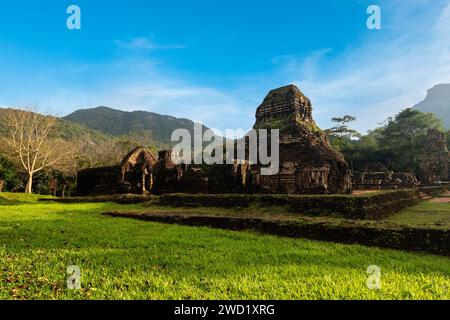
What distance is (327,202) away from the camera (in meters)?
8.38

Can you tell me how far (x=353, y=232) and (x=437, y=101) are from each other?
218 meters

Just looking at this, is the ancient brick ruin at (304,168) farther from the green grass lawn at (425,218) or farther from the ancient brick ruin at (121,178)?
the ancient brick ruin at (121,178)

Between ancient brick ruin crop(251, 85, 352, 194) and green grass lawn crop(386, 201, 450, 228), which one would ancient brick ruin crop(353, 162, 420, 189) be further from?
green grass lawn crop(386, 201, 450, 228)

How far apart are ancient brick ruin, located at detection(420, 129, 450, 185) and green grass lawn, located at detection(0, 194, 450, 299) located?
26497 millimetres

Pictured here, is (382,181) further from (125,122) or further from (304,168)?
(125,122)

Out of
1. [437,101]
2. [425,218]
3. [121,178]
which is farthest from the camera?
[437,101]

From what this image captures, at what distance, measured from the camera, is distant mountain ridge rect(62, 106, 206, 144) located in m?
89.7

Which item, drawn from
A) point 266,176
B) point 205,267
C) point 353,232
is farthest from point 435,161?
point 205,267

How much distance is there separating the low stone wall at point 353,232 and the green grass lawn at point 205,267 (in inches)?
14.0

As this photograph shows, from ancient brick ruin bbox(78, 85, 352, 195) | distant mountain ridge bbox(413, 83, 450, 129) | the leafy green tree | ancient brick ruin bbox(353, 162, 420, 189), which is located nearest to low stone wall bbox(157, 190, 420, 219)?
ancient brick ruin bbox(78, 85, 352, 195)

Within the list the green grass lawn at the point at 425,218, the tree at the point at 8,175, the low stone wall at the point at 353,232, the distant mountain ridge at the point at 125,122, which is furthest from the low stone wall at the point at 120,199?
the distant mountain ridge at the point at 125,122

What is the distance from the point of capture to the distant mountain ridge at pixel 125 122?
3531 inches

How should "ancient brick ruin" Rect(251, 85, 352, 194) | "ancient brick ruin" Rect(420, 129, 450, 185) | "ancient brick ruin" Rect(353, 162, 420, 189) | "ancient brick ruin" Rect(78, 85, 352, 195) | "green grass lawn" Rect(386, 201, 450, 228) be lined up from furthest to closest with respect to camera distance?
"ancient brick ruin" Rect(420, 129, 450, 185)
"ancient brick ruin" Rect(353, 162, 420, 189)
"ancient brick ruin" Rect(78, 85, 352, 195)
"ancient brick ruin" Rect(251, 85, 352, 194)
"green grass lawn" Rect(386, 201, 450, 228)

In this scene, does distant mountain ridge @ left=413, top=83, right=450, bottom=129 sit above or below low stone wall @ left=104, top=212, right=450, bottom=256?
above
